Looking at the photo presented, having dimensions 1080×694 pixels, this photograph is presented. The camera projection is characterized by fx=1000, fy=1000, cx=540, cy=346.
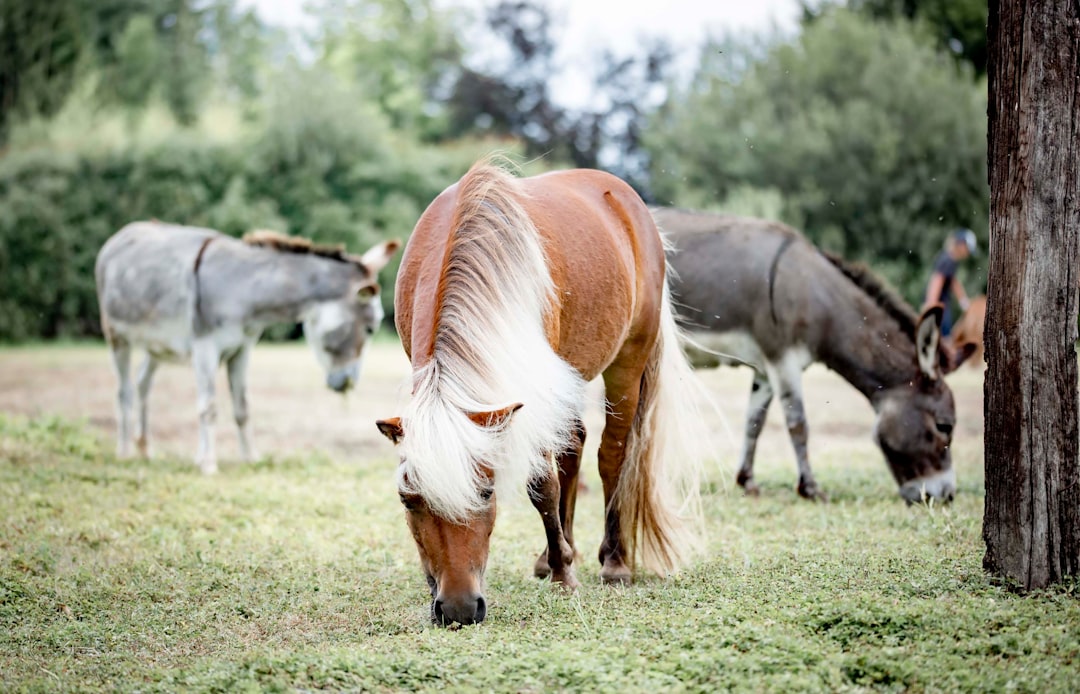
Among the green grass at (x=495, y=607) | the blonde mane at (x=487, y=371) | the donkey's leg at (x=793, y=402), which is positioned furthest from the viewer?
the donkey's leg at (x=793, y=402)

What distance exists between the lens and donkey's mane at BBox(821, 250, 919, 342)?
7578 millimetres

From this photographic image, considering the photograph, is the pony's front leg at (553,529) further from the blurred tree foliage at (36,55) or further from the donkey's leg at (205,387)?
the blurred tree foliage at (36,55)

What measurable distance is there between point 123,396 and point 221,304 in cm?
146

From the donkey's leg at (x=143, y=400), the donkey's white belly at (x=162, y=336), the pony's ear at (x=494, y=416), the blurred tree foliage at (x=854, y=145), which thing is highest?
the blurred tree foliage at (x=854, y=145)

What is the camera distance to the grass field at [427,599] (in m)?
3.44

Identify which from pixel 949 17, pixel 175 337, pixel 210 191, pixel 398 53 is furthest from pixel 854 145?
pixel 175 337

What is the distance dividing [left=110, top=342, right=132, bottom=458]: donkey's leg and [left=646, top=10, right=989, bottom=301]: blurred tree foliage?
1806 cm

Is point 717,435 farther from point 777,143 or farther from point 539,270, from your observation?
point 777,143

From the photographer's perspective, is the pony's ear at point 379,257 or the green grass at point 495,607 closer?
the green grass at point 495,607

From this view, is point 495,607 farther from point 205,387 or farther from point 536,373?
point 205,387

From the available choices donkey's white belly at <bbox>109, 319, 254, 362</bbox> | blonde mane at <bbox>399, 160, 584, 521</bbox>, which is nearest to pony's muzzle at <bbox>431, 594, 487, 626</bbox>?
blonde mane at <bbox>399, 160, 584, 521</bbox>

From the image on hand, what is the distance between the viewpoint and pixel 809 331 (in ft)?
24.8

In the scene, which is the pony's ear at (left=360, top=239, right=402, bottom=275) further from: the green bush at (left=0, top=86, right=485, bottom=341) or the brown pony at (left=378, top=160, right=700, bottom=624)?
the green bush at (left=0, top=86, right=485, bottom=341)

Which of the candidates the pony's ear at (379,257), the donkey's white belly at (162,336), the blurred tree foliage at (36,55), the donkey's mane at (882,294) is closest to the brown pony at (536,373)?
the donkey's mane at (882,294)
